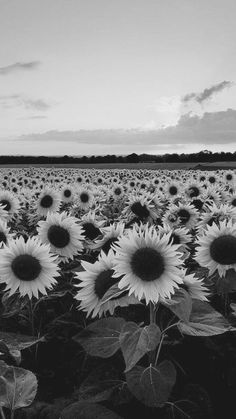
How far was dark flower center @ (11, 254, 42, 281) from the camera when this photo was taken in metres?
3.63

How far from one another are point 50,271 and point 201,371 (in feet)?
4.54

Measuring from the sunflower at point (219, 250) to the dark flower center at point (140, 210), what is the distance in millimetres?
4100

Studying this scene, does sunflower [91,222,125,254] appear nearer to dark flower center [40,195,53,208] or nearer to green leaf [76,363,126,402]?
green leaf [76,363,126,402]

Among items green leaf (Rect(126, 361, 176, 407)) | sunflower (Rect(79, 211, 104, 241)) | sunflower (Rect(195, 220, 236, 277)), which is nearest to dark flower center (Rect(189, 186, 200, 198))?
sunflower (Rect(79, 211, 104, 241))

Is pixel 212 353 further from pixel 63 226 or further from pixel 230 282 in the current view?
pixel 63 226

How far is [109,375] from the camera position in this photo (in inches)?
115

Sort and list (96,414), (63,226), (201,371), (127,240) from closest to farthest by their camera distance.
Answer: (96,414), (127,240), (201,371), (63,226)

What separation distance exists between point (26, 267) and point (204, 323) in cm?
153

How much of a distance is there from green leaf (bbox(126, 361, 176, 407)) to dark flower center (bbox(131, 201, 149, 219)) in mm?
5157

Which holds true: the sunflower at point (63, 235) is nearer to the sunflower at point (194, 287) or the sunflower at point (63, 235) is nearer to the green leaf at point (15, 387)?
the sunflower at point (194, 287)

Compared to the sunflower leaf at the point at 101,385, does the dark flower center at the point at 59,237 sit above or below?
above

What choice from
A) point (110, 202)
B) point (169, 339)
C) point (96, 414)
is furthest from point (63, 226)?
point (110, 202)

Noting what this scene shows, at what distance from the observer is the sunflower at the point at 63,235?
→ 4797mm

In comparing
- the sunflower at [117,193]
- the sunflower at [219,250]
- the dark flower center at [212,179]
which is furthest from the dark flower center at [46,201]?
the dark flower center at [212,179]
